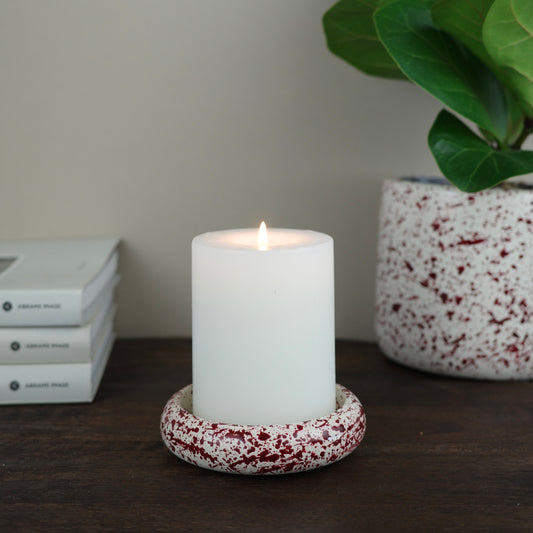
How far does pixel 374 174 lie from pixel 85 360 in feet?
1.36

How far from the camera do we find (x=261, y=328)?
1.58 feet

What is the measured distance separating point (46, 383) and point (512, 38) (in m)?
0.51

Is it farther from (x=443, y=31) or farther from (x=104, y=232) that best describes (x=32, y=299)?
(x=443, y=31)

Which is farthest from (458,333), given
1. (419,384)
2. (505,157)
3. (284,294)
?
(284,294)

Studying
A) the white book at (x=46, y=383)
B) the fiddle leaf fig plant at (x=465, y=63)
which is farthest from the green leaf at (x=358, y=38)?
the white book at (x=46, y=383)

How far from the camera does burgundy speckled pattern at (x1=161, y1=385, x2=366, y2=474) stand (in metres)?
0.47

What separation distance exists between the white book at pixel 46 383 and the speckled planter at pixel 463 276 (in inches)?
12.7

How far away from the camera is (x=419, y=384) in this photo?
2.30 feet

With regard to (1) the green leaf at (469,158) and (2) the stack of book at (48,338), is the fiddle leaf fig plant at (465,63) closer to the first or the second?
(1) the green leaf at (469,158)

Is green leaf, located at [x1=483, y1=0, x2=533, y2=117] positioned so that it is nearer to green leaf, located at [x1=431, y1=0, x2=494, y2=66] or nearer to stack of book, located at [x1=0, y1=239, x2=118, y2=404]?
green leaf, located at [x1=431, y1=0, x2=494, y2=66]

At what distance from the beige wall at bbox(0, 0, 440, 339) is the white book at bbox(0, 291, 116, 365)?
0.23 metres

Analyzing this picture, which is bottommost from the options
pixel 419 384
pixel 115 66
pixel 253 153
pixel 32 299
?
pixel 419 384

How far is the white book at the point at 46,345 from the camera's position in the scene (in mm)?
625

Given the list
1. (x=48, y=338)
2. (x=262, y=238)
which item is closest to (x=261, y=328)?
(x=262, y=238)
